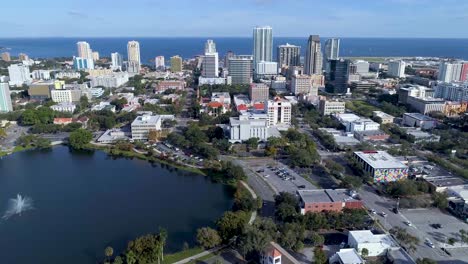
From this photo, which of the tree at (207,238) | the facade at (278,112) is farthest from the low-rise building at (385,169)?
the facade at (278,112)

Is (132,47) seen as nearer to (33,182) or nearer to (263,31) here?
(263,31)

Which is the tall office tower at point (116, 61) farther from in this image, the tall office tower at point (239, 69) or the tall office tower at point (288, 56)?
the tall office tower at point (288, 56)

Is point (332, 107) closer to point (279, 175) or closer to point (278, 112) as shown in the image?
point (278, 112)

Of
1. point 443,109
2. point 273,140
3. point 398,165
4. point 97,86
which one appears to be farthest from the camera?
point 97,86

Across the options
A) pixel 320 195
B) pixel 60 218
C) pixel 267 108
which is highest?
pixel 267 108

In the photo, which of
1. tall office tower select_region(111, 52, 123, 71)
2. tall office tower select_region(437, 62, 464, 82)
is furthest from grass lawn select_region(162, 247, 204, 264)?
tall office tower select_region(111, 52, 123, 71)

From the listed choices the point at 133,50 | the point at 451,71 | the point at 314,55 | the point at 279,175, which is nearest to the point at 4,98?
the point at 279,175

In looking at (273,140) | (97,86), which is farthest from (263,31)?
(273,140)
